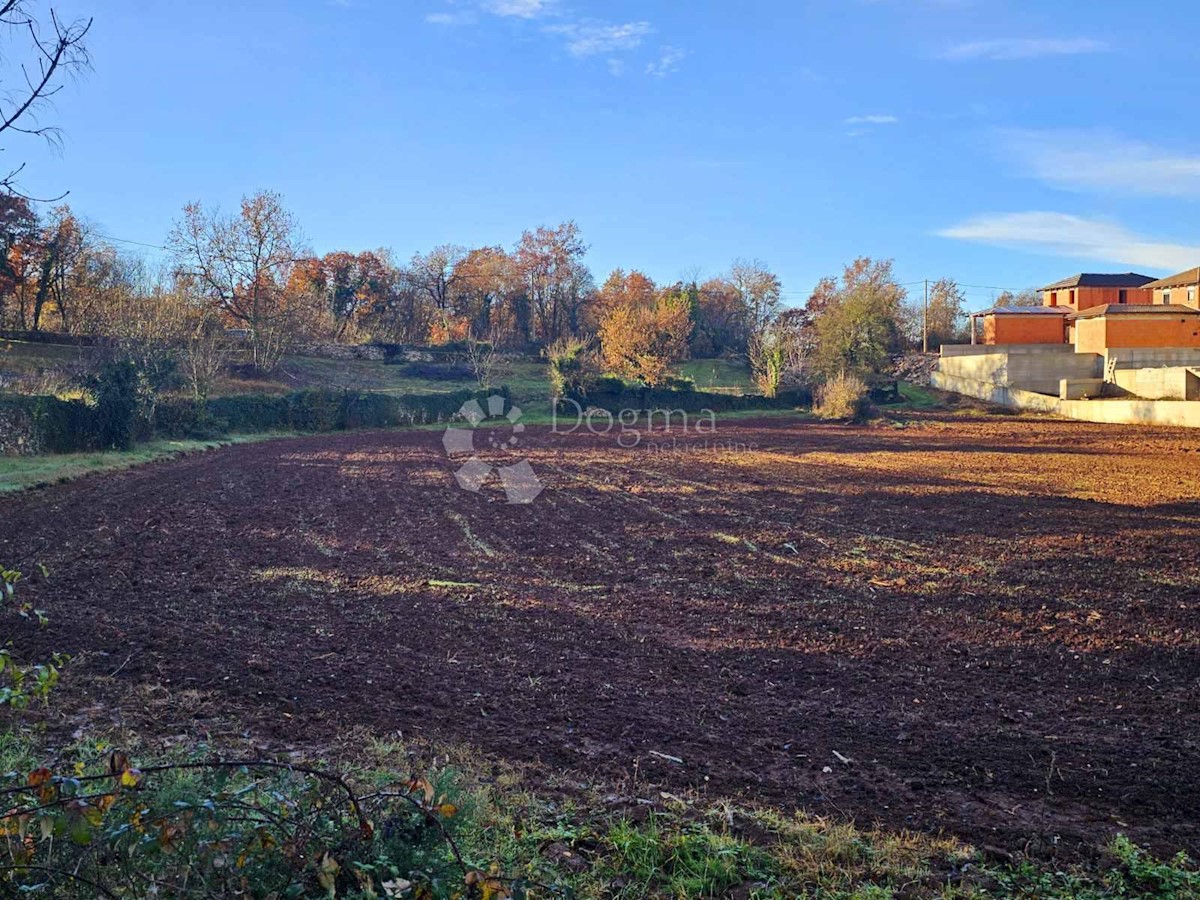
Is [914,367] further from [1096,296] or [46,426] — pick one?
[46,426]

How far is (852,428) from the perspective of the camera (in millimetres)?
32500

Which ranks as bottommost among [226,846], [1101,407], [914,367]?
[226,846]

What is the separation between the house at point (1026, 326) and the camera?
49688 millimetres

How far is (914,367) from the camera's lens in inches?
2050

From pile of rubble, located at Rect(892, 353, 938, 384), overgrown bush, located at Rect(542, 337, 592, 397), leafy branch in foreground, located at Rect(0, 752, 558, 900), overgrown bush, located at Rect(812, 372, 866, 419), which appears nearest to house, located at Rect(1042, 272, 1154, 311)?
pile of rubble, located at Rect(892, 353, 938, 384)

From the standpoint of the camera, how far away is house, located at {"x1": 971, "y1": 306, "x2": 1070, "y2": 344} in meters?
49.7

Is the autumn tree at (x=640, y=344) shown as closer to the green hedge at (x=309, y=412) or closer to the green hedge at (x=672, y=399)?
the green hedge at (x=672, y=399)

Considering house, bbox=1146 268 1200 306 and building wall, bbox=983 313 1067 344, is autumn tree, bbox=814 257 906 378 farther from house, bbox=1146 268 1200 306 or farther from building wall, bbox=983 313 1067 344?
house, bbox=1146 268 1200 306

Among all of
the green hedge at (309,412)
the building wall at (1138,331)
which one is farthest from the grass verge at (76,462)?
the building wall at (1138,331)

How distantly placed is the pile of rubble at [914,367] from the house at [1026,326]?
382 centimetres

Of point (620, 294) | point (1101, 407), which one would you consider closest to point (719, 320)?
point (620, 294)

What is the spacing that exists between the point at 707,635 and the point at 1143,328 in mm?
44415

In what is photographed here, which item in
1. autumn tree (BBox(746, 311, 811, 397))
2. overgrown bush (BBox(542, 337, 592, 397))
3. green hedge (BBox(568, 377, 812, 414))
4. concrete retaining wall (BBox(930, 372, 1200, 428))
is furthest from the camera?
autumn tree (BBox(746, 311, 811, 397))

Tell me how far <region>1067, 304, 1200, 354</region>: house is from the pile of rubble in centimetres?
910
